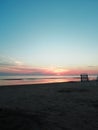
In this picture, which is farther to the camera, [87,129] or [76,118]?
[76,118]

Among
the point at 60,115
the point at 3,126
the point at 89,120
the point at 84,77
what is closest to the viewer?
the point at 3,126

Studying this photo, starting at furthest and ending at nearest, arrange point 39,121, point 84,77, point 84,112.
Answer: point 84,77 → point 84,112 → point 39,121

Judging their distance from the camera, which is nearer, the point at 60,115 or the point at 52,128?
the point at 52,128

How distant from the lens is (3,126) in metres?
5.19

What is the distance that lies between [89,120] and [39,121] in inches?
76.8

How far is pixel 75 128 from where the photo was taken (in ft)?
18.7

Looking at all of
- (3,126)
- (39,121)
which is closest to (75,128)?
(39,121)

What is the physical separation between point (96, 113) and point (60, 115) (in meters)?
1.63

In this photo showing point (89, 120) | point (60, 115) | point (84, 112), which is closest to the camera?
point (89, 120)

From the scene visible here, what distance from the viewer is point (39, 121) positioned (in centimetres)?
604

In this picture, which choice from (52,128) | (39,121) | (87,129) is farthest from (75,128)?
(39,121)

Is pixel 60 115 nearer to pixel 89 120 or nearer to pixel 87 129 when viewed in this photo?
pixel 89 120

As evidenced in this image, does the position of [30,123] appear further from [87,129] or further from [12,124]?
[87,129]

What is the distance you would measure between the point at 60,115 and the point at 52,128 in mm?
1688
